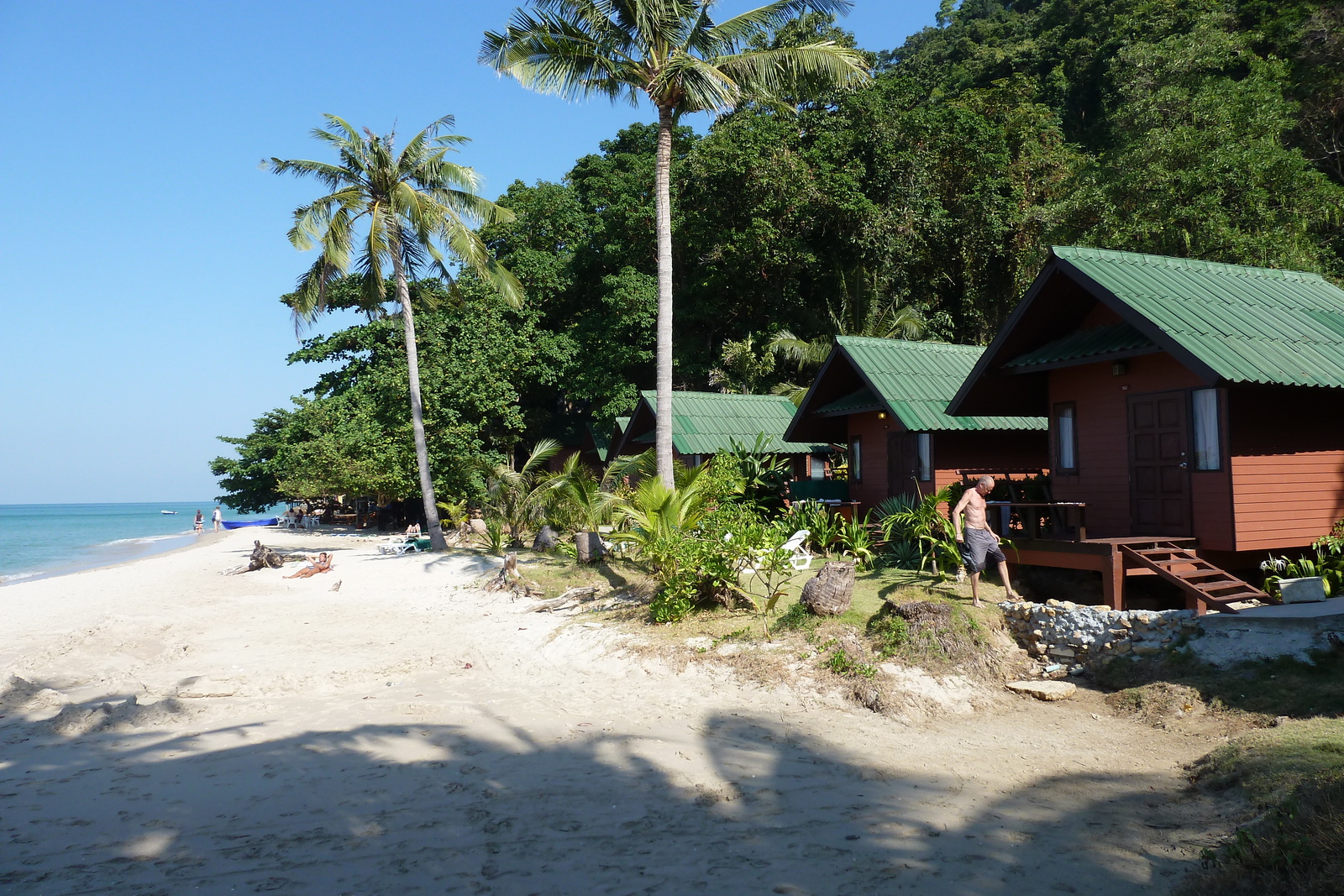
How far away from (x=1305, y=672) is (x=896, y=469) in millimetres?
9388

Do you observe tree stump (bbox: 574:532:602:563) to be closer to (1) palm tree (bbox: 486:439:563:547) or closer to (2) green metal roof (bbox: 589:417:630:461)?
(1) palm tree (bbox: 486:439:563:547)

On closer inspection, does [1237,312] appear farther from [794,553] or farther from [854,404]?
[854,404]

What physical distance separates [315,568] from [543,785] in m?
15.3

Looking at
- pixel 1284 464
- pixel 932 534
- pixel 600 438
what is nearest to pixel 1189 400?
pixel 1284 464

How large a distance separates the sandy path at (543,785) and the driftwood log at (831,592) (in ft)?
5.96

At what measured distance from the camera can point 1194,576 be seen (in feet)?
32.7

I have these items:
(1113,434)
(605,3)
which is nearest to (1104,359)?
(1113,434)

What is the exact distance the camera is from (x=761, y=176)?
30.9 meters

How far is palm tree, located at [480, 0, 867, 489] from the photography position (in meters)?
14.6

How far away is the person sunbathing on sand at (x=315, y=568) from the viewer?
19.6m

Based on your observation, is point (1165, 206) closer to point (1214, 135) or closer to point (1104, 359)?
point (1214, 135)

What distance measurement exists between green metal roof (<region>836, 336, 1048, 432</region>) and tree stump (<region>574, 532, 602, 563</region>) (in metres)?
6.26

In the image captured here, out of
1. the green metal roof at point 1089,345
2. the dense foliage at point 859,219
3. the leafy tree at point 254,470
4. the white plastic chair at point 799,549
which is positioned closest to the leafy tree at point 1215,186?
the dense foliage at point 859,219

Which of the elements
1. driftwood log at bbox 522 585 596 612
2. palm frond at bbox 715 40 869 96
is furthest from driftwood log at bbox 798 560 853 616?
palm frond at bbox 715 40 869 96
